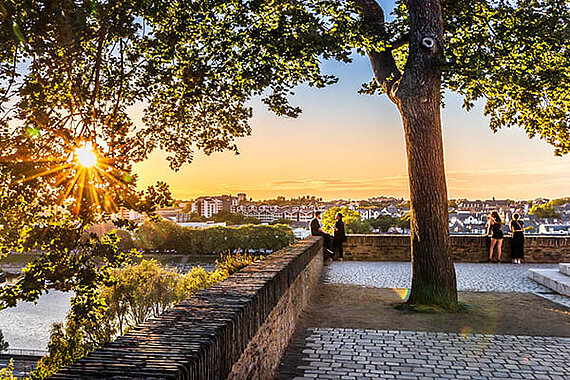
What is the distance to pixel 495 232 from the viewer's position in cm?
1681

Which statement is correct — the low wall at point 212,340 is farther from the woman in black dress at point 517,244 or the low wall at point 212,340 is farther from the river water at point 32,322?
the river water at point 32,322

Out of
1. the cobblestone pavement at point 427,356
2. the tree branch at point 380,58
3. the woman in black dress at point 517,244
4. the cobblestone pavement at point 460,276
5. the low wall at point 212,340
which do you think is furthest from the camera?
the woman in black dress at point 517,244

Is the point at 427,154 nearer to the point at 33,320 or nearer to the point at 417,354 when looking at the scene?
the point at 417,354

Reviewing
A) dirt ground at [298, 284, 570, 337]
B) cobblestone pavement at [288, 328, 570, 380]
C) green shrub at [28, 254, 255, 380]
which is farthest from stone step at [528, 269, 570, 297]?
green shrub at [28, 254, 255, 380]

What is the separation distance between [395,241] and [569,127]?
24.1 feet

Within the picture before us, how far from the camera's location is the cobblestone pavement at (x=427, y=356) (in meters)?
5.50

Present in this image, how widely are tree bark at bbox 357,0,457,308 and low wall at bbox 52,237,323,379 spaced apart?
159 inches

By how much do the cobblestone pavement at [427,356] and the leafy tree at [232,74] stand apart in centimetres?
224

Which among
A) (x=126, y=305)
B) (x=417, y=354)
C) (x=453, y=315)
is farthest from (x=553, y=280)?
(x=126, y=305)

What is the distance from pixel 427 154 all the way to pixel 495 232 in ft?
29.9

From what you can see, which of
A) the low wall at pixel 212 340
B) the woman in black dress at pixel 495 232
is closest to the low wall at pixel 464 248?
the woman in black dress at pixel 495 232

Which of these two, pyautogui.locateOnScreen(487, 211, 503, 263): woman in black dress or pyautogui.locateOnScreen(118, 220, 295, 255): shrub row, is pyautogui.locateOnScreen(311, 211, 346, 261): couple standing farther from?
pyautogui.locateOnScreen(118, 220, 295, 255): shrub row

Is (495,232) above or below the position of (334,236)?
above

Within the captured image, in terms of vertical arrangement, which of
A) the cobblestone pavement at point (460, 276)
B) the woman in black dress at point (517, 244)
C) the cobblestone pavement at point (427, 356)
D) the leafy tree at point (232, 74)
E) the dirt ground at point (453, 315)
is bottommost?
the cobblestone pavement at point (460, 276)
